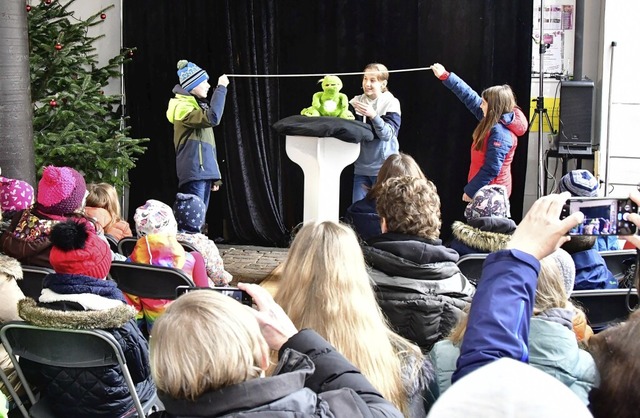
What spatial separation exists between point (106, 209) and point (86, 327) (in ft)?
6.03

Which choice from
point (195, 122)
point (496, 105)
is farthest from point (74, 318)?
point (496, 105)

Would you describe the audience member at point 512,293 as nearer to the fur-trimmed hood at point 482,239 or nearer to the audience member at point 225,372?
the audience member at point 225,372

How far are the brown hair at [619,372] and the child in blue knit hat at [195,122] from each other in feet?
14.7

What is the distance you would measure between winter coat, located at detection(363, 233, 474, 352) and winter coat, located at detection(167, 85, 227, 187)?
3.32 m

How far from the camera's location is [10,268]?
2871 mm

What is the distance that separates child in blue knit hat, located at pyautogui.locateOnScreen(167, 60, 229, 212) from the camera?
570 centimetres

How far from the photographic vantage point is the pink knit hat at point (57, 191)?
3.33m

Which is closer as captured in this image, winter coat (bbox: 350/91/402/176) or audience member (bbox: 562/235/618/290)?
audience member (bbox: 562/235/618/290)

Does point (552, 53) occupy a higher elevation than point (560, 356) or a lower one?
higher

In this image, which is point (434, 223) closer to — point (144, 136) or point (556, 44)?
point (556, 44)

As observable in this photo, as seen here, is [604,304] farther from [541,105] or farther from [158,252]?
[541,105]

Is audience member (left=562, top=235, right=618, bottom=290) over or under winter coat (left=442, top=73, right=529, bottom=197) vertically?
under

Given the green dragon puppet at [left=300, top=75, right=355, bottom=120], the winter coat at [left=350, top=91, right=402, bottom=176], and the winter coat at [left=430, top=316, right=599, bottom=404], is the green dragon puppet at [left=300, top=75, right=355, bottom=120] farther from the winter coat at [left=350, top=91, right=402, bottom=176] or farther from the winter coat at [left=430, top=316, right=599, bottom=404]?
the winter coat at [left=430, top=316, right=599, bottom=404]

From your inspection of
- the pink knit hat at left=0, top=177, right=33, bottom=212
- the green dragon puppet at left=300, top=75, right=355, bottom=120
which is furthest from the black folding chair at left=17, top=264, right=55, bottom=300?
the green dragon puppet at left=300, top=75, right=355, bottom=120
